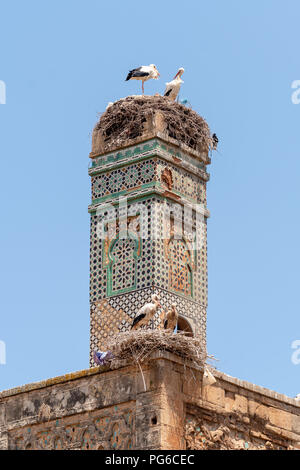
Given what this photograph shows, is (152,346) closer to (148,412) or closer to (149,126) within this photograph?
(148,412)

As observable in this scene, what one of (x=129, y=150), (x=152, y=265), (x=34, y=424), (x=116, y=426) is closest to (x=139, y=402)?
(x=116, y=426)

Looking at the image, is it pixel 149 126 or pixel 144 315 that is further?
pixel 149 126

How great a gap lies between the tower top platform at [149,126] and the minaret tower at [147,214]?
2cm

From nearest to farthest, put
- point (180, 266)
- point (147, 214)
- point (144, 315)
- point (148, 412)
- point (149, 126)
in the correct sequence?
point (148, 412), point (144, 315), point (147, 214), point (180, 266), point (149, 126)

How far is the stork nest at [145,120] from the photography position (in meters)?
21.0

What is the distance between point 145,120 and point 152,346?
20.9 feet

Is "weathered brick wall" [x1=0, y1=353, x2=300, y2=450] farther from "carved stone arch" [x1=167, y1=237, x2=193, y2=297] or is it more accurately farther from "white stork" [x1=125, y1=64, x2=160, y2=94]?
"white stork" [x1=125, y1=64, x2=160, y2=94]

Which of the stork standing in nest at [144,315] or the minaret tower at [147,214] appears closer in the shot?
the stork standing in nest at [144,315]

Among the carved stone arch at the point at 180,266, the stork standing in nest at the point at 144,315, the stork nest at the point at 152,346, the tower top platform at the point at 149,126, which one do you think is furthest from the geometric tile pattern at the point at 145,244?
the stork nest at the point at 152,346

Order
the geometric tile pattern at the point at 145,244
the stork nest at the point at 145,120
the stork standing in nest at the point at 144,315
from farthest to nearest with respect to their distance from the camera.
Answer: the stork nest at the point at 145,120
the geometric tile pattern at the point at 145,244
the stork standing in nest at the point at 144,315

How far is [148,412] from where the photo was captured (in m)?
15.2

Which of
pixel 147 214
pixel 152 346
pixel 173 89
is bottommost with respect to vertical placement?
pixel 152 346

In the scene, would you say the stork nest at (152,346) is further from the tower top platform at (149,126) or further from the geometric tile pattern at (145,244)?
the tower top platform at (149,126)

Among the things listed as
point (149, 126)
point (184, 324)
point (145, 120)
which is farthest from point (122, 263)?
point (145, 120)
